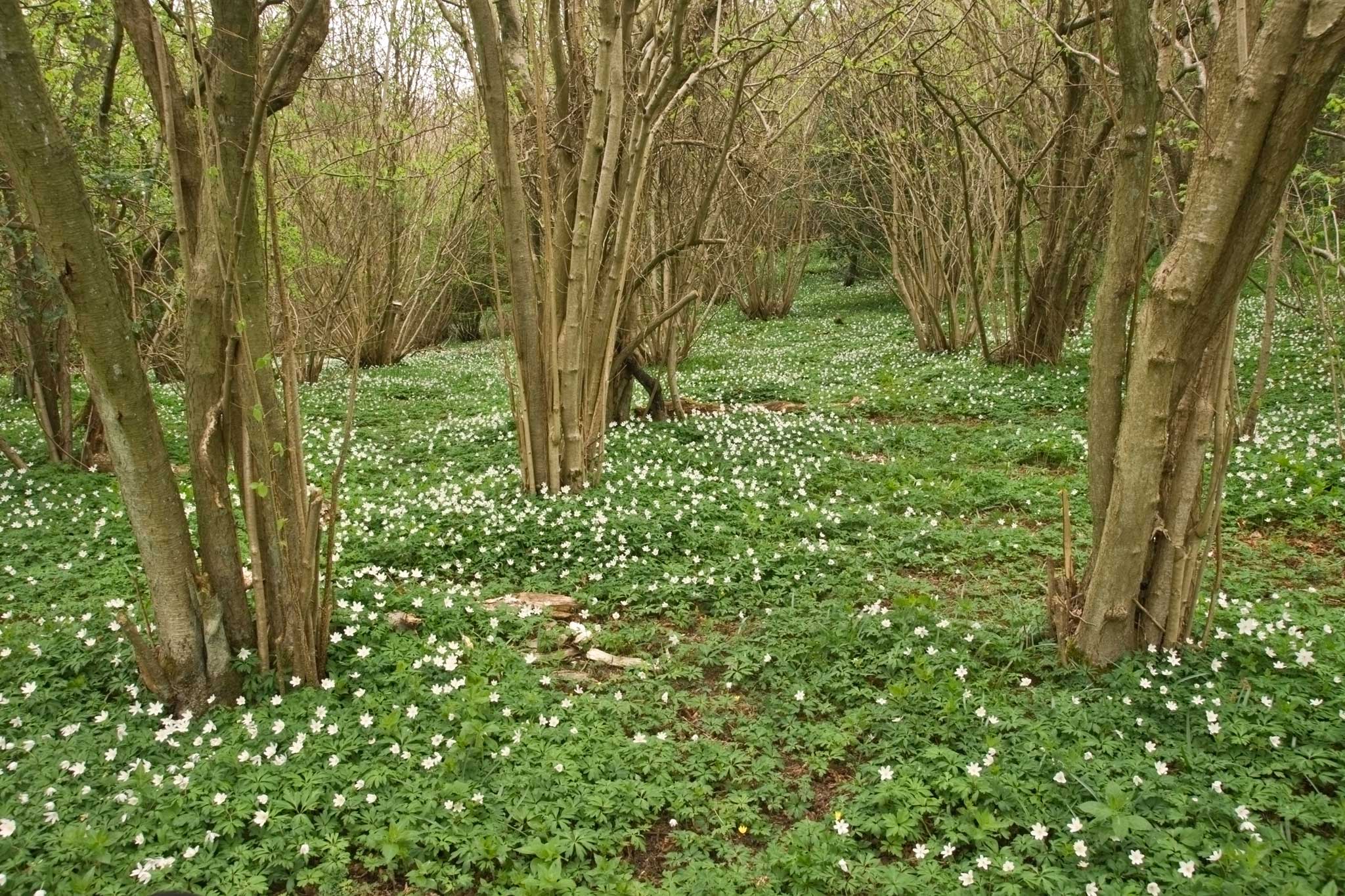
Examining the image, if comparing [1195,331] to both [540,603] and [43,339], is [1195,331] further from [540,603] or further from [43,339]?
[43,339]

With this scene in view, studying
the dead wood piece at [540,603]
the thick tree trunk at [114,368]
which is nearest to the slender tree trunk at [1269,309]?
the dead wood piece at [540,603]

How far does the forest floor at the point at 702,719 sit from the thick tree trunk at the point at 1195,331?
0.39 m

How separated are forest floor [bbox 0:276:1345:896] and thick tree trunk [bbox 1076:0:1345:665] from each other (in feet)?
1.26

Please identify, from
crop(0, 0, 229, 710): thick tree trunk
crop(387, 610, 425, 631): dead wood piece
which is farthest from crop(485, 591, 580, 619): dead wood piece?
crop(0, 0, 229, 710): thick tree trunk

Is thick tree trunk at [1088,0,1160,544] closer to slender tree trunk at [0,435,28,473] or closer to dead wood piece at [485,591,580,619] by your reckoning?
dead wood piece at [485,591,580,619]

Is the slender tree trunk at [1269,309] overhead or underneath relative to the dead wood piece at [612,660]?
overhead

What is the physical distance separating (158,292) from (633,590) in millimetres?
7943

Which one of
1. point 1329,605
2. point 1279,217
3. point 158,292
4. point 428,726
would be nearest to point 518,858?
point 428,726

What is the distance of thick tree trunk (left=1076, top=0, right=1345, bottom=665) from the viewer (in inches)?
140

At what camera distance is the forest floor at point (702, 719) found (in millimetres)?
3352

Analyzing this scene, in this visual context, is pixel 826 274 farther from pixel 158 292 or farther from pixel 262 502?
pixel 262 502

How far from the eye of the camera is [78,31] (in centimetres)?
937

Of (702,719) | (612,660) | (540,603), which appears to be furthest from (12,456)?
(702,719)

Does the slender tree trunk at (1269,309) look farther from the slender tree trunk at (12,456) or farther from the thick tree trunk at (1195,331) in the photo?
the slender tree trunk at (12,456)
